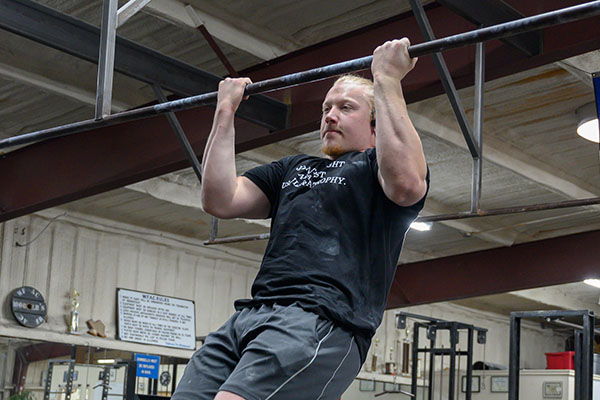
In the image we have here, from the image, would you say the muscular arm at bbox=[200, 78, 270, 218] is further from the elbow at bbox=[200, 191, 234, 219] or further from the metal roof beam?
the metal roof beam

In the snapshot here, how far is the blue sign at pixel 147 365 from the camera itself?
10.0m

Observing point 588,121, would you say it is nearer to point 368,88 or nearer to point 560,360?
point 368,88

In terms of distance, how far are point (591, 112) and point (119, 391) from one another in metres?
5.68

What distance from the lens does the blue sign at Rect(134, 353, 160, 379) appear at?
10031 millimetres

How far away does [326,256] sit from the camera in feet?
6.13

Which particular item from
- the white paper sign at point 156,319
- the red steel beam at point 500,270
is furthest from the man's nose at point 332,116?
the white paper sign at point 156,319

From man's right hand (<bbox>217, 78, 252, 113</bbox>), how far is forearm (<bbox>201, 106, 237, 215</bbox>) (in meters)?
0.08

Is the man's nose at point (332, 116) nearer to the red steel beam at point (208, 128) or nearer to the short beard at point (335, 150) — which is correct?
the short beard at point (335, 150)

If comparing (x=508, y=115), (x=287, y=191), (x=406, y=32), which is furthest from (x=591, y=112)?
(x=287, y=191)

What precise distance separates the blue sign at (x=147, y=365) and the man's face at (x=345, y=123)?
8354mm

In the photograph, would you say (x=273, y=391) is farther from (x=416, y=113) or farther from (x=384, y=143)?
(x=416, y=113)

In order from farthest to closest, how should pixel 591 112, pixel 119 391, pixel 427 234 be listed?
1. pixel 427 234
2. pixel 119 391
3. pixel 591 112

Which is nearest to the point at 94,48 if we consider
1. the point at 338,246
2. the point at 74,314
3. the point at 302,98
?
the point at 302,98

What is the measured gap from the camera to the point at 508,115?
7152mm
